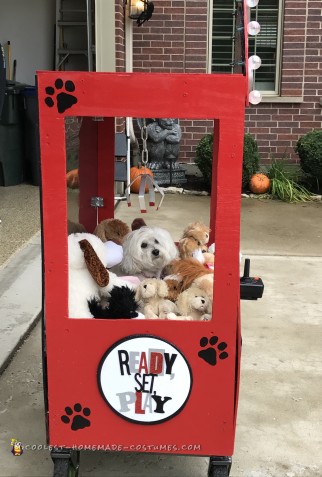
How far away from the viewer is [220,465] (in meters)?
2.35

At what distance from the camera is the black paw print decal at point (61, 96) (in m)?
2.02

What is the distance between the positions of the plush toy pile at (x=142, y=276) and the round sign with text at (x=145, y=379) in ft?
0.53

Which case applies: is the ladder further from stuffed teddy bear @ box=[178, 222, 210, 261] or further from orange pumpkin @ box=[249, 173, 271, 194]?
stuffed teddy bear @ box=[178, 222, 210, 261]

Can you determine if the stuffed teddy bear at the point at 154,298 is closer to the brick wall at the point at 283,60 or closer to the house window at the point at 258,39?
the brick wall at the point at 283,60

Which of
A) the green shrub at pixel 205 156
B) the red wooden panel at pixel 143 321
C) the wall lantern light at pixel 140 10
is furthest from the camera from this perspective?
the wall lantern light at pixel 140 10

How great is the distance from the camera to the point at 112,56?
7.55 metres

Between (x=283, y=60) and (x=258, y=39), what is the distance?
482 millimetres

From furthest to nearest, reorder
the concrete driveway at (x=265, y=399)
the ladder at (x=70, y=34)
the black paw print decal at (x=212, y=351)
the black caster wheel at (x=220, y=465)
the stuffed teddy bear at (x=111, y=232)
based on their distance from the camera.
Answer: the ladder at (x=70, y=34)
the stuffed teddy bear at (x=111, y=232)
the concrete driveway at (x=265, y=399)
the black caster wheel at (x=220, y=465)
the black paw print decal at (x=212, y=351)

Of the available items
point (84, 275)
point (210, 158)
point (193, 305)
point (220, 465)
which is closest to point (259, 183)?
point (210, 158)

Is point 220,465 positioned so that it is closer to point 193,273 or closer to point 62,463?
point 62,463

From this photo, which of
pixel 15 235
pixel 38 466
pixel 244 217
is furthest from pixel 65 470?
pixel 244 217

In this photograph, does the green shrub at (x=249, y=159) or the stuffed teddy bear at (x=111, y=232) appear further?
the green shrub at (x=249, y=159)

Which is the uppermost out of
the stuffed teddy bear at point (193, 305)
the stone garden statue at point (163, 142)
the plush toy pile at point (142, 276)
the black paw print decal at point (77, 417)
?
the stone garden statue at point (163, 142)

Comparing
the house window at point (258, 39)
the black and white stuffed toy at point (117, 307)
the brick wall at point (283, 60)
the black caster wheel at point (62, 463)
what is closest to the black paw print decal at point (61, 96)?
the black and white stuffed toy at point (117, 307)
